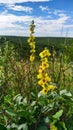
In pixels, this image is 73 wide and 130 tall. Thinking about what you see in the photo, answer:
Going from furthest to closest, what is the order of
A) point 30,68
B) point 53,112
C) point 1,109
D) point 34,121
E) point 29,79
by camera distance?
point 30,68, point 29,79, point 1,109, point 53,112, point 34,121

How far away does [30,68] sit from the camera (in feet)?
17.4

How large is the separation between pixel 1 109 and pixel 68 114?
2.33ft

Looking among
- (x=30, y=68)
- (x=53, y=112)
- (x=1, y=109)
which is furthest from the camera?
(x=30, y=68)

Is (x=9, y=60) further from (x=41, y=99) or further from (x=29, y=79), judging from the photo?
(x=41, y=99)

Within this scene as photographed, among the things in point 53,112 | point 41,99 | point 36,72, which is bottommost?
point 36,72

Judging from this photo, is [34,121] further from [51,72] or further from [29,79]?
[51,72]

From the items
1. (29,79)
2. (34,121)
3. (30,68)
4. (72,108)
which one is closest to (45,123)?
(34,121)

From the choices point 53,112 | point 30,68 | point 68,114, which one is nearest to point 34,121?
point 53,112

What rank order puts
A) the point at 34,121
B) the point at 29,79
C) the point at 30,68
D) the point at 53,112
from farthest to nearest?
the point at 30,68
the point at 29,79
the point at 53,112
the point at 34,121

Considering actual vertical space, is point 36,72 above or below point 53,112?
below

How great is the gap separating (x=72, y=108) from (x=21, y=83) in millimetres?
1408

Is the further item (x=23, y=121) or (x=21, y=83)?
(x=21, y=83)

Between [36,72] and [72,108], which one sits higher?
[72,108]

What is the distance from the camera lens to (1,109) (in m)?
3.79
